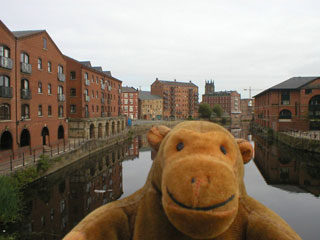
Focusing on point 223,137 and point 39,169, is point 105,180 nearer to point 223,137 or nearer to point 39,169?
point 39,169

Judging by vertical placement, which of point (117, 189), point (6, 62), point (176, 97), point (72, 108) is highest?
point (176, 97)

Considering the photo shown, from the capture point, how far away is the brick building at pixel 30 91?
58.1ft

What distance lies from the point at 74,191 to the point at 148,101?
70.7 m

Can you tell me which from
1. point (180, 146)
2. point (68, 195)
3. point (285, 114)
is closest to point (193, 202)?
point (180, 146)

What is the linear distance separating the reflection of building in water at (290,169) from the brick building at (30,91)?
1973cm

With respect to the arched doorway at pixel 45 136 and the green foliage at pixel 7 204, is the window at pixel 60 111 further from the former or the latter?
the green foliage at pixel 7 204

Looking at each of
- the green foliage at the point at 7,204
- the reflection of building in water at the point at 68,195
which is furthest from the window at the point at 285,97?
the green foliage at the point at 7,204

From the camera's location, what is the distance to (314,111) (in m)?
39.0

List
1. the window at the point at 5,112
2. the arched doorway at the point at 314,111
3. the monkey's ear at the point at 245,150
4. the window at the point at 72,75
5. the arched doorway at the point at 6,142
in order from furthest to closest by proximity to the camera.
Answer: the arched doorway at the point at 314,111 < the window at the point at 72,75 < the arched doorway at the point at 6,142 < the window at the point at 5,112 < the monkey's ear at the point at 245,150

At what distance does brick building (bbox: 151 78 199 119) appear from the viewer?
90.0 meters

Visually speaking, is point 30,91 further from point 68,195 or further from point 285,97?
point 285,97

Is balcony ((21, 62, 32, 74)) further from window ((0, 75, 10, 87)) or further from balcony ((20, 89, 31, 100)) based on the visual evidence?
window ((0, 75, 10, 87))

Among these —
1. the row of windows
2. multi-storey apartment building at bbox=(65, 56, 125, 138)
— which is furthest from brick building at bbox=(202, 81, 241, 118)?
the row of windows

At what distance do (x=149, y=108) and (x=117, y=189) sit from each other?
228ft
